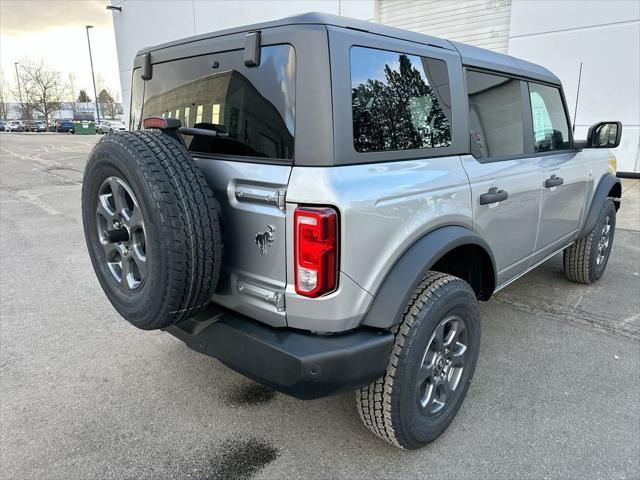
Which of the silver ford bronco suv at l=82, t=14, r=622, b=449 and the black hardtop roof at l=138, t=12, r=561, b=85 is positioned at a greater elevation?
the black hardtop roof at l=138, t=12, r=561, b=85

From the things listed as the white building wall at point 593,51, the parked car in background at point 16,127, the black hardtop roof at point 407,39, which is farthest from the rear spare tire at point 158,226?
the parked car in background at point 16,127

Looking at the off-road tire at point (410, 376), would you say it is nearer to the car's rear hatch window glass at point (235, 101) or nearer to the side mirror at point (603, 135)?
the car's rear hatch window glass at point (235, 101)

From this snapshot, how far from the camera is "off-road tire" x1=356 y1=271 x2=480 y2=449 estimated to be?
2.06m

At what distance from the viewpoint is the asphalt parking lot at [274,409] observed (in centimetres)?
223

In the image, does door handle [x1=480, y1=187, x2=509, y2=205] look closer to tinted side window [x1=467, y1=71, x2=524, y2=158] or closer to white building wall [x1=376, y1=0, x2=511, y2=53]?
tinted side window [x1=467, y1=71, x2=524, y2=158]

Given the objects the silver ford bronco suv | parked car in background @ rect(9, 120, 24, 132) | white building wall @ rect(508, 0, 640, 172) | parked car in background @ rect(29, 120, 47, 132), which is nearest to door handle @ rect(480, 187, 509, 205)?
the silver ford bronco suv

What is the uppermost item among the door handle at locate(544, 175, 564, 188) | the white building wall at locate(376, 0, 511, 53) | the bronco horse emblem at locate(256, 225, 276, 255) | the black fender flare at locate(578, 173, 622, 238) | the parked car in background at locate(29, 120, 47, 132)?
the white building wall at locate(376, 0, 511, 53)

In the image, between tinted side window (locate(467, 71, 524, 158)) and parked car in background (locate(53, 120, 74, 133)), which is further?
parked car in background (locate(53, 120, 74, 133))

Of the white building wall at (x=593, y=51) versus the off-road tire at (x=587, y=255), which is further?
the white building wall at (x=593, y=51)

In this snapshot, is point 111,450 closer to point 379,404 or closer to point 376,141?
point 379,404

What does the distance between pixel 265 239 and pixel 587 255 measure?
12.3 ft

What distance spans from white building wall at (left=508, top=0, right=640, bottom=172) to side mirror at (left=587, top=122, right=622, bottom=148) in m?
6.19


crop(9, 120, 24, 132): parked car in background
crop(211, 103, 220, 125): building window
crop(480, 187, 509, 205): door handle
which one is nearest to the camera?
crop(211, 103, 220, 125): building window

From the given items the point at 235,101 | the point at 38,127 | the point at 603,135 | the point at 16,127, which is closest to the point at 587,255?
the point at 603,135
